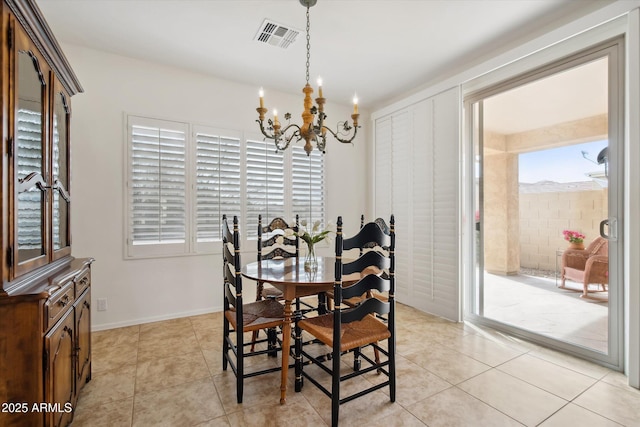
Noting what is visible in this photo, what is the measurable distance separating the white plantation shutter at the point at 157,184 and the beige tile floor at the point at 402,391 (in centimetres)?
108

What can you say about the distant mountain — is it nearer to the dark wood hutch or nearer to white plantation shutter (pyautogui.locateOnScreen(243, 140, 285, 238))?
white plantation shutter (pyautogui.locateOnScreen(243, 140, 285, 238))

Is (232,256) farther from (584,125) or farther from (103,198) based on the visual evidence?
(584,125)

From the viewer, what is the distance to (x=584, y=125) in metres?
2.61

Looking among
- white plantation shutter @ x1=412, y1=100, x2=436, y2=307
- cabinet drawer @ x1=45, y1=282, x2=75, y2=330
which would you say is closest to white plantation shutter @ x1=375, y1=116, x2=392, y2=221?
white plantation shutter @ x1=412, y1=100, x2=436, y2=307

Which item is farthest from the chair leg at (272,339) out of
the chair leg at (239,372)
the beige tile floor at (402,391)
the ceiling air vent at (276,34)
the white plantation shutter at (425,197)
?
the ceiling air vent at (276,34)

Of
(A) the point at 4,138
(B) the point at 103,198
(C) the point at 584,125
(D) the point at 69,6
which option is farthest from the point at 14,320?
(C) the point at 584,125

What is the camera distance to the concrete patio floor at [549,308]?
2.55 m

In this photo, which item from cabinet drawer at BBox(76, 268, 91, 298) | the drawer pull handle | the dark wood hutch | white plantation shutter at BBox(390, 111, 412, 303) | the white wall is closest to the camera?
the dark wood hutch

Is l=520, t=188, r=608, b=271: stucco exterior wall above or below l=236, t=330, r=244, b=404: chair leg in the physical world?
above

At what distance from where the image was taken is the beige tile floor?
183 centimetres

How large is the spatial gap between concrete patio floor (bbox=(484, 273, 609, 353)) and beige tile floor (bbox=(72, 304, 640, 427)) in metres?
0.21

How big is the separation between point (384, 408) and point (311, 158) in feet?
10.5

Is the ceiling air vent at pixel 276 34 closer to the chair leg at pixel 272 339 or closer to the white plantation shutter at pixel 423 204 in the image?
the white plantation shutter at pixel 423 204

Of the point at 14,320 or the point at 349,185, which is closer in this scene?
the point at 14,320
